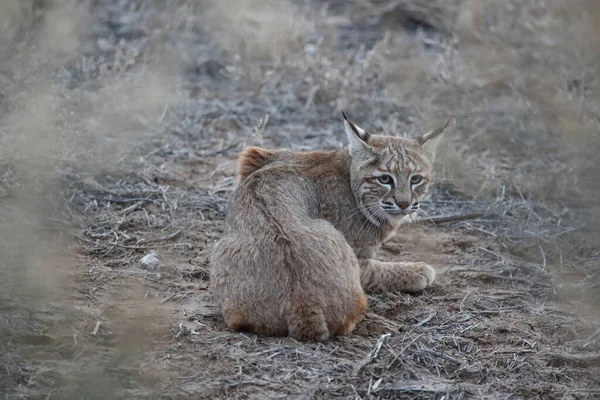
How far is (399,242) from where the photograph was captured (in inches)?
308

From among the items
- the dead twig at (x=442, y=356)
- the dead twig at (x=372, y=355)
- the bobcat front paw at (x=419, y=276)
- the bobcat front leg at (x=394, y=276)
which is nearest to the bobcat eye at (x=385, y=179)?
the bobcat front leg at (x=394, y=276)

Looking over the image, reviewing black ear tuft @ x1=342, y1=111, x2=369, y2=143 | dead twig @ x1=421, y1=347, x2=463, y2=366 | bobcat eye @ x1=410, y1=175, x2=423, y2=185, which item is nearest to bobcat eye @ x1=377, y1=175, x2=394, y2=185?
bobcat eye @ x1=410, y1=175, x2=423, y2=185

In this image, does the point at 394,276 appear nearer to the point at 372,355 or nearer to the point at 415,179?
the point at 415,179

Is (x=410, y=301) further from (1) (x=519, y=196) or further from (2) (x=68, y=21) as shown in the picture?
(2) (x=68, y=21)

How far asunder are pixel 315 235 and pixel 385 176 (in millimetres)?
905

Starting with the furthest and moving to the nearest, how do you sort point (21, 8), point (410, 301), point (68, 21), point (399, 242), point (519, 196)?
1. point (68, 21)
2. point (21, 8)
3. point (519, 196)
4. point (399, 242)
5. point (410, 301)

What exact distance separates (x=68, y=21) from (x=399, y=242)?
4873mm

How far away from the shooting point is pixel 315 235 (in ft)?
19.2

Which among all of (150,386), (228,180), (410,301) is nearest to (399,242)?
(410,301)

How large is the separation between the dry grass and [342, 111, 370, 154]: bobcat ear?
1.15m

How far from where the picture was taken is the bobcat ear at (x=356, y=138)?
6504mm

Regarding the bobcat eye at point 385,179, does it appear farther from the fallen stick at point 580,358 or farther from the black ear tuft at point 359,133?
the fallen stick at point 580,358

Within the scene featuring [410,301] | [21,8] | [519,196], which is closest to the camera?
[410,301]

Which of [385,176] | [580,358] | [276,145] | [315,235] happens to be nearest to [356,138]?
[385,176]
